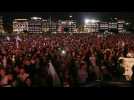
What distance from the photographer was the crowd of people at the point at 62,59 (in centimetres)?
278

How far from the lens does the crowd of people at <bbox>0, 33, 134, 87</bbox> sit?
2777 millimetres

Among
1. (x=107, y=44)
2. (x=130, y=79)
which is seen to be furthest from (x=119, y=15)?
(x=130, y=79)

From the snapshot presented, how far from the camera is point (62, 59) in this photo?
2859 mm

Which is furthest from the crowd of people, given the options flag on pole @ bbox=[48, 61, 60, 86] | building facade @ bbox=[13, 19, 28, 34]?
building facade @ bbox=[13, 19, 28, 34]

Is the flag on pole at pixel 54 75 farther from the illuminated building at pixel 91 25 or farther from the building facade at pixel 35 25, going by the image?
the illuminated building at pixel 91 25

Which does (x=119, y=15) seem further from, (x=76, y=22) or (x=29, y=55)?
(x=29, y=55)

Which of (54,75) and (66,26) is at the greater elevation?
(66,26)

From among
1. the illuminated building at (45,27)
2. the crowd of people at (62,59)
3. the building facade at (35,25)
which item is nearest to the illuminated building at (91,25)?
the crowd of people at (62,59)

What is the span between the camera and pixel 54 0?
2.86 meters

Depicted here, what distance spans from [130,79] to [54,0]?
1475mm

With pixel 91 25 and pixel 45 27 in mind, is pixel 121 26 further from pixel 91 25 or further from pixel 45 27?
pixel 45 27

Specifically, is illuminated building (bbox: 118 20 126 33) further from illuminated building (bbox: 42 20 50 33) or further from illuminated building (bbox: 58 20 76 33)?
illuminated building (bbox: 42 20 50 33)

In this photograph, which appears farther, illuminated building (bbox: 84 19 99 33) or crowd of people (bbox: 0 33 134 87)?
illuminated building (bbox: 84 19 99 33)

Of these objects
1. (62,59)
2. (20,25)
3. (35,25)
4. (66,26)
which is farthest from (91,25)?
(20,25)
